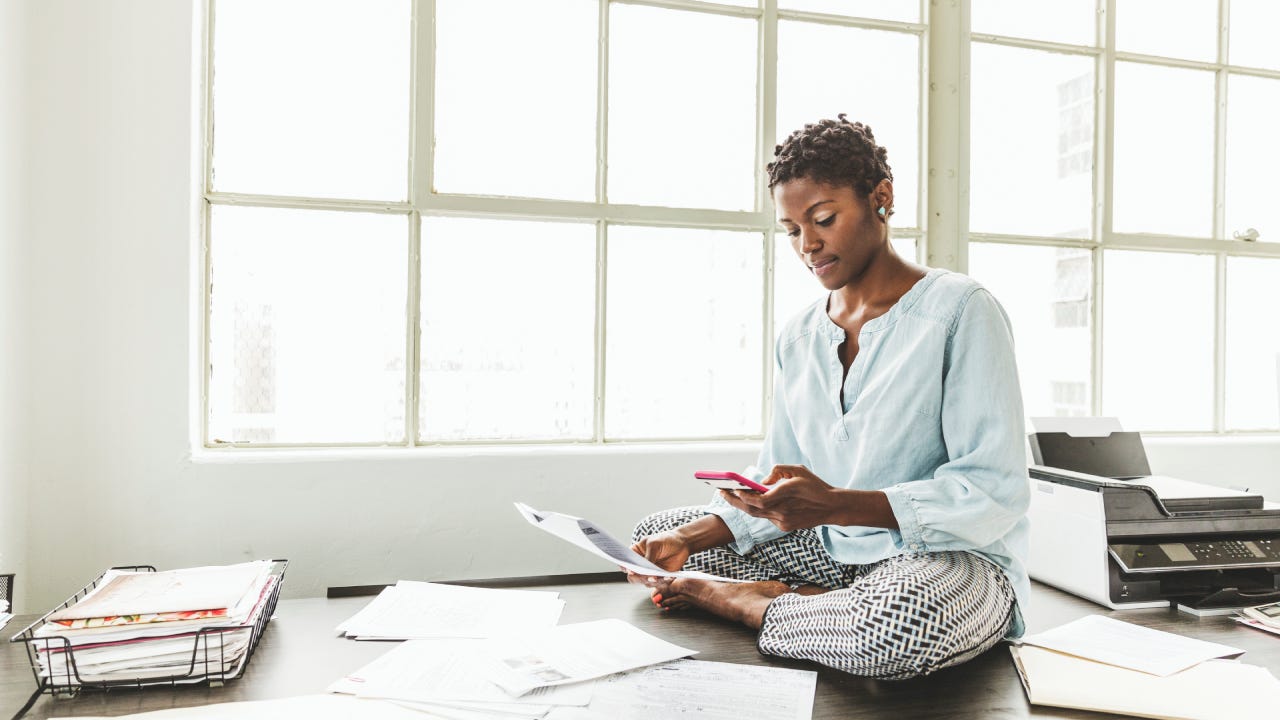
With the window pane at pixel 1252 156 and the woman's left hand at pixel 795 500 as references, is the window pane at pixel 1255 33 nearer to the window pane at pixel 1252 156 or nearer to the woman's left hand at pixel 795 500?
the window pane at pixel 1252 156

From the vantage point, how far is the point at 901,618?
1.52 metres

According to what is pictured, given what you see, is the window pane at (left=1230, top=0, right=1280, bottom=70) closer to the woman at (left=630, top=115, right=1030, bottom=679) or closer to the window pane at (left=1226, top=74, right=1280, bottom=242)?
the window pane at (left=1226, top=74, right=1280, bottom=242)

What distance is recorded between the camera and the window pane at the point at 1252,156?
10.8 ft

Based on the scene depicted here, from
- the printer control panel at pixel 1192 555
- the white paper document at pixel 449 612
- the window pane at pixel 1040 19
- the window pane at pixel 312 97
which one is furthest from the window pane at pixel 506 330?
the window pane at pixel 1040 19

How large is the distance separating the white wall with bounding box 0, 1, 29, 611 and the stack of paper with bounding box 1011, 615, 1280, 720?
7.87 ft

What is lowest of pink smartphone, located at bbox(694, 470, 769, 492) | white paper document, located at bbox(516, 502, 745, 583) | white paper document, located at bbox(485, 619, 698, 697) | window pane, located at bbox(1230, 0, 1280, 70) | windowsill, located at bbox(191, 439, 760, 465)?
white paper document, located at bbox(485, 619, 698, 697)

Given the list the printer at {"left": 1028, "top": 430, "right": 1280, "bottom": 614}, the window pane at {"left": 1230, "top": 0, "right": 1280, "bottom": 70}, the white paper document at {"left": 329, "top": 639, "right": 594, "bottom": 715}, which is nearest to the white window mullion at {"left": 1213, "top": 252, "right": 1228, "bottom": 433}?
the window pane at {"left": 1230, "top": 0, "right": 1280, "bottom": 70}

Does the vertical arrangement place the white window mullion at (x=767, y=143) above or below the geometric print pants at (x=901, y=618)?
above

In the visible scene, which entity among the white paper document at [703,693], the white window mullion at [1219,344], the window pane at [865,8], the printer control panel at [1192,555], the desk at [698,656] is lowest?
the desk at [698,656]

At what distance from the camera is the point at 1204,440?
3.12 m

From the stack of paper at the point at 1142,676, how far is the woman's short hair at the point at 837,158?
41.5 inches

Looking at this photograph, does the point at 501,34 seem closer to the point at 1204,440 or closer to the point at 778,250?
the point at 778,250

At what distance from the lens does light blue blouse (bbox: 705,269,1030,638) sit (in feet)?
5.30

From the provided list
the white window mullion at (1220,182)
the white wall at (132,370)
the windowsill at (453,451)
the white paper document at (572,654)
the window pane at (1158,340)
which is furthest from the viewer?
the white window mullion at (1220,182)
